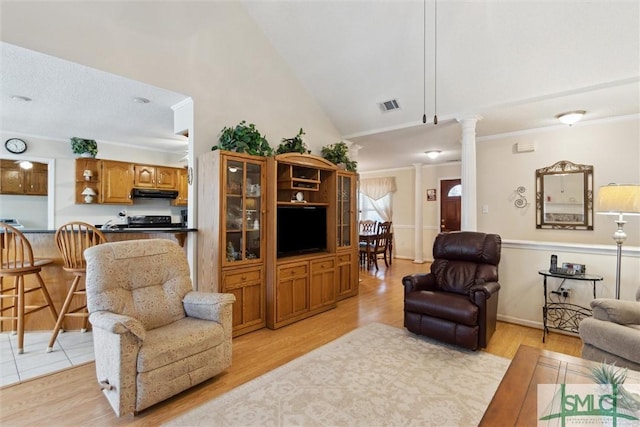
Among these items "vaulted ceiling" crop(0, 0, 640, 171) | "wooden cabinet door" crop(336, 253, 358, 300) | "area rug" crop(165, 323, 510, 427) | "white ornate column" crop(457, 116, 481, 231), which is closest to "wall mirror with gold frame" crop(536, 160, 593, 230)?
"vaulted ceiling" crop(0, 0, 640, 171)

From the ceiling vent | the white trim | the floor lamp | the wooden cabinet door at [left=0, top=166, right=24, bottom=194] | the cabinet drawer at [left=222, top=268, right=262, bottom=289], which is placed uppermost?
the ceiling vent

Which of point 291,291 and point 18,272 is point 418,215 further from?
point 18,272

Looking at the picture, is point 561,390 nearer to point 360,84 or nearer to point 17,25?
point 360,84

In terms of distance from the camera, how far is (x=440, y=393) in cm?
223

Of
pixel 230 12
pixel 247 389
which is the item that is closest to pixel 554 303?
pixel 247 389

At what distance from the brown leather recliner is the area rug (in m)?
0.19

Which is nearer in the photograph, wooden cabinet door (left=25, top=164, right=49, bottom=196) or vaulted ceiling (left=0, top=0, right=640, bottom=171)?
vaulted ceiling (left=0, top=0, right=640, bottom=171)

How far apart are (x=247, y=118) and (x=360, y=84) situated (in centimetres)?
163

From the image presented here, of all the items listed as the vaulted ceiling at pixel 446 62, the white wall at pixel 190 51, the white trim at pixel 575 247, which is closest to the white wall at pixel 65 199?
the vaulted ceiling at pixel 446 62

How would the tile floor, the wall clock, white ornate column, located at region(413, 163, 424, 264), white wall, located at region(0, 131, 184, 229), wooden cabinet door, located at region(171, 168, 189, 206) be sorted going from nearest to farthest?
the tile floor
the wall clock
white wall, located at region(0, 131, 184, 229)
wooden cabinet door, located at region(171, 168, 189, 206)
white ornate column, located at region(413, 163, 424, 264)

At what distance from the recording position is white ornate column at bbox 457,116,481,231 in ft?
13.3

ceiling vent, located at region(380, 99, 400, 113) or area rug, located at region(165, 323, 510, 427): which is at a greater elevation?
ceiling vent, located at region(380, 99, 400, 113)

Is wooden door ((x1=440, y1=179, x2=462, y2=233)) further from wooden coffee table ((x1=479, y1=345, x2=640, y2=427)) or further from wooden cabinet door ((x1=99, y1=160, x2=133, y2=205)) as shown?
wooden cabinet door ((x1=99, y1=160, x2=133, y2=205))

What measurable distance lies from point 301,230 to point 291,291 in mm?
802
